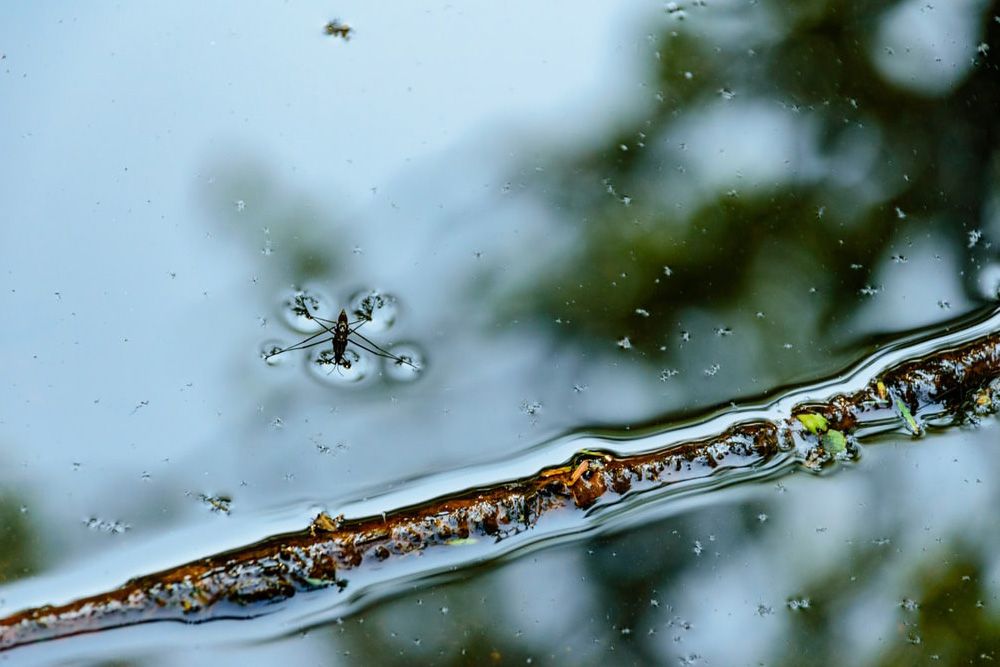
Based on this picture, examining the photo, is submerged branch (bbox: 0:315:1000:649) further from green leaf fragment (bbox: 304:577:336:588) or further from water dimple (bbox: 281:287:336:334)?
water dimple (bbox: 281:287:336:334)

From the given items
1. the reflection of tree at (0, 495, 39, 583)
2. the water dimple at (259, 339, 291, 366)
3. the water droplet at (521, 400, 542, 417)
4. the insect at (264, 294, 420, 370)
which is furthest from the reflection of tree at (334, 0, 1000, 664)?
the reflection of tree at (0, 495, 39, 583)

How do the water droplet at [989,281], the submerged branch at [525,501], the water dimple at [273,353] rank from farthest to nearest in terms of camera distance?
the water droplet at [989,281]
the water dimple at [273,353]
the submerged branch at [525,501]

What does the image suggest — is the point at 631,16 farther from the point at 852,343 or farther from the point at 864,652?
the point at 864,652

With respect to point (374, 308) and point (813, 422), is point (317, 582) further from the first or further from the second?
point (813, 422)

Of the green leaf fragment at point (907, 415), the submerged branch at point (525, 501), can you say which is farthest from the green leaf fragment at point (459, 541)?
the green leaf fragment at point (907, 415)

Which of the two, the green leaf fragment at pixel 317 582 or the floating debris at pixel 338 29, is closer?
the green leaf fragment at pixel 317 582

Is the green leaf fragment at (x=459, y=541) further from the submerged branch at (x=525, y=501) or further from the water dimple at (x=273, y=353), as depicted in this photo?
the water dimple at (x=273, y=353)

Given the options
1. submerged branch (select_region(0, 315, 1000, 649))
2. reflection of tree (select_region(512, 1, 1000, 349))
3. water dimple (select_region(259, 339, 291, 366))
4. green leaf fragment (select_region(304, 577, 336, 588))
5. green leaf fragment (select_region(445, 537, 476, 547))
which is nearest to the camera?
submerged branch (select_region(0, 315, 1000, 649))

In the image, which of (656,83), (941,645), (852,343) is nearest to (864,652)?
(941,645)
